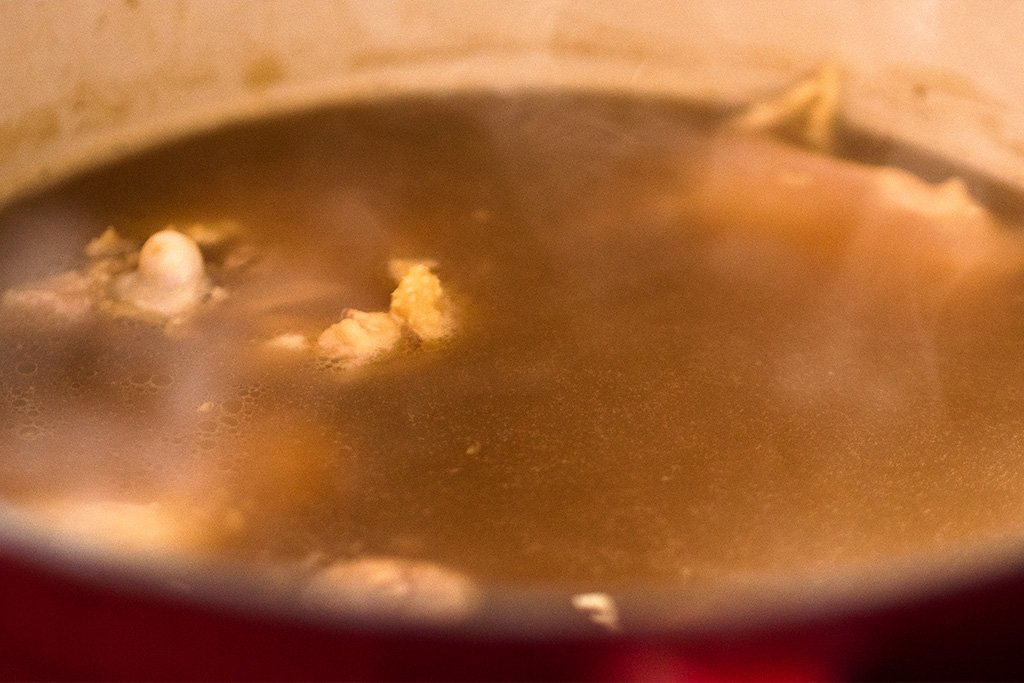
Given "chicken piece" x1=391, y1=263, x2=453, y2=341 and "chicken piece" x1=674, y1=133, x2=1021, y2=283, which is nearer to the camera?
"chicken piece" x1=391, y1=263, x2=453, y2=341

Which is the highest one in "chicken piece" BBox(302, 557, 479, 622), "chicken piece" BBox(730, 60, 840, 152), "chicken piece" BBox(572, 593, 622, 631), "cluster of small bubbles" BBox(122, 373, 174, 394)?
"chicken piece" BBox(730, 60, 840, 152)

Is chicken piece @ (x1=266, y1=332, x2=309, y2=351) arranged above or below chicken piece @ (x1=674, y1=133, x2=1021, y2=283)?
below

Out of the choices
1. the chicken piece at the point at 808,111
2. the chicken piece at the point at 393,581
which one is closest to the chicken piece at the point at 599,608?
the chicken piece at the point at 393,581

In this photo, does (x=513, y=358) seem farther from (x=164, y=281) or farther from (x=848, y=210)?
(x=848, y=210)

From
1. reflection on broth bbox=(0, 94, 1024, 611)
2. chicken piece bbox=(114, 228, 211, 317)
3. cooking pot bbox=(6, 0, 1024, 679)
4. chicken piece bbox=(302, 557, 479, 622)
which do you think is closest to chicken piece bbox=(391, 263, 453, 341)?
reflection on broth bbox=(0, 94, 1024, 611)

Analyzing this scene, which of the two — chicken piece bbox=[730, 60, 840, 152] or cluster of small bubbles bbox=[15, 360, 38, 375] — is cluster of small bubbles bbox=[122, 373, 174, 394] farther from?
chicken piece bbox=[730, 60, 840, 152]

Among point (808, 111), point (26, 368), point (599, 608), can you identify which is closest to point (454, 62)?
point (808, 111)

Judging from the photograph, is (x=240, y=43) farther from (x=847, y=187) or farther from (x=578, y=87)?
(x=847, y=187)
